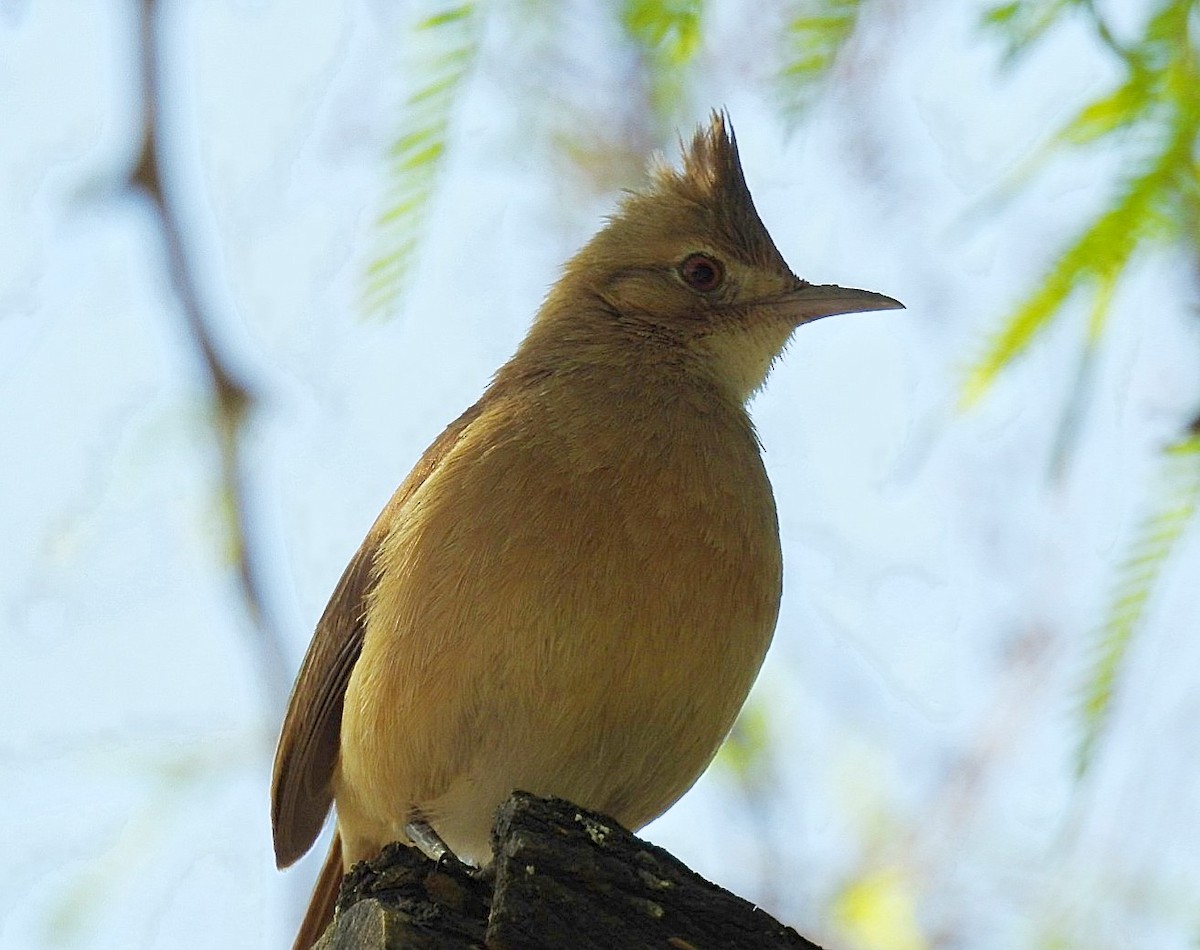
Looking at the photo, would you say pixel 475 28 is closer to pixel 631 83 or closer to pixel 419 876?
pixel 419 876

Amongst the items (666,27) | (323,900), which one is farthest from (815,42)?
(323,900)

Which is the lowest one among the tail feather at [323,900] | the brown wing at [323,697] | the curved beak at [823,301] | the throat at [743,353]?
the tail feather at [323,900]

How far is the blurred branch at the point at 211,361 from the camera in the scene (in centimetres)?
464

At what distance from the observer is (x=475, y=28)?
9.83 ft

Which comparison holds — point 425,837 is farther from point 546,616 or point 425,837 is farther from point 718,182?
point 718,182

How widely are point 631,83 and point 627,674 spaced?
2.26m

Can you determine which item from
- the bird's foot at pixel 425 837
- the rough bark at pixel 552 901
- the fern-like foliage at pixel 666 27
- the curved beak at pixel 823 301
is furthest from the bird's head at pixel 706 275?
the rough bark at pixel 552 901

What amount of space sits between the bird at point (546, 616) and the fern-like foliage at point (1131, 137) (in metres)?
1.68

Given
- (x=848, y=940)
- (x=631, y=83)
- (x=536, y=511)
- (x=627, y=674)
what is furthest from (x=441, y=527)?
(x=848, y=940)

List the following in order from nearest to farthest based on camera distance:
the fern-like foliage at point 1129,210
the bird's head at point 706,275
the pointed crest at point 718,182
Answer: the fern-like foliage at point 1129,210 < the bird's head at point 706,275 < the pointed crest at point 718,182

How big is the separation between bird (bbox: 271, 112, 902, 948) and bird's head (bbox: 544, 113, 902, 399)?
0.16m

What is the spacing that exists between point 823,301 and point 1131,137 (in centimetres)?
292

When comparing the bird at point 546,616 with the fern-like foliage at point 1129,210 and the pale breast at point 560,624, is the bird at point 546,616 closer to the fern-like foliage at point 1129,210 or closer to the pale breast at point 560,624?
the pale breast at point 560,624

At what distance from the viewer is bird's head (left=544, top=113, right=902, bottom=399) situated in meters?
A: 5.49
